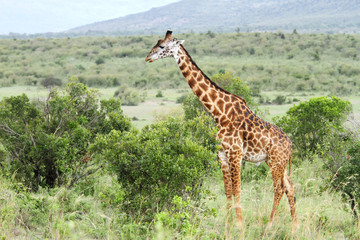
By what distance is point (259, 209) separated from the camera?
233 inches

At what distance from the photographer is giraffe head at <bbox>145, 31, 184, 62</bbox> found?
516 centimetres

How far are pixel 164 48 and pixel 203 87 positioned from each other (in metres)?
0.74

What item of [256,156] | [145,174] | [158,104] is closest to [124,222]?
[145,174]

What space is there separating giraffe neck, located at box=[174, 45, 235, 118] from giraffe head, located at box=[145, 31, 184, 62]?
18cm

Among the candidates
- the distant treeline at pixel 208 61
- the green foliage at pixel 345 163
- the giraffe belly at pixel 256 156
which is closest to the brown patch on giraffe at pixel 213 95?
the giraffe belly at pixel 256 156

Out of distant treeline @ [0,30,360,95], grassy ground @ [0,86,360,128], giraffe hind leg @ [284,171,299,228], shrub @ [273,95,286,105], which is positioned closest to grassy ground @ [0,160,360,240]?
giraffe hind leg @ [284,171,299,228]

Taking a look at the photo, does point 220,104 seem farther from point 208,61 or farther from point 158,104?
point 208,61

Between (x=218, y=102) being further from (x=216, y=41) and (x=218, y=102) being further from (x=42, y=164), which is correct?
(x=216, y=41)

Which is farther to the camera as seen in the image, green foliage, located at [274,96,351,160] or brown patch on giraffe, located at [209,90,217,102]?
green foliage, located at [274,96,351,160]

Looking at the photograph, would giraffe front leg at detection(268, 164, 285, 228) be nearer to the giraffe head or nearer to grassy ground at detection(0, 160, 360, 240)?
grassy ground at detection(0, 160, 360, 240)

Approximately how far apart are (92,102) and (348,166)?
484cm

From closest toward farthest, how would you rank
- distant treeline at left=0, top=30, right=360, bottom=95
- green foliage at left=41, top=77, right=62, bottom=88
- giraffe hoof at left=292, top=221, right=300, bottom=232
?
giraffe hoof at left=292, top=221, right=300, bottom=232 < green foliage at left=41, top=77, right=62, bottom=88 < distant treeline at left=0, top=30, right=360, bottom=95

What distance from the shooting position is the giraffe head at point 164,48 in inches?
203

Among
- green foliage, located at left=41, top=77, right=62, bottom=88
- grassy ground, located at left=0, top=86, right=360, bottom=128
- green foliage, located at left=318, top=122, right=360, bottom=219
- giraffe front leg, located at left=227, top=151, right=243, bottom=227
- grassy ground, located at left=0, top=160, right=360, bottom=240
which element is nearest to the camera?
grassy ground, located at left=0, top=160, right=360, bottom=240
